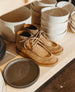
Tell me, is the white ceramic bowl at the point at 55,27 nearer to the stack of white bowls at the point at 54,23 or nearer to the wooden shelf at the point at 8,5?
the stack of white bowls at the point at 54,23

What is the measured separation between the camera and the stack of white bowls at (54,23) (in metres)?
0.78

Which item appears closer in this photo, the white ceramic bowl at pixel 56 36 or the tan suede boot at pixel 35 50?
the tan suede boot at pixel 35 50

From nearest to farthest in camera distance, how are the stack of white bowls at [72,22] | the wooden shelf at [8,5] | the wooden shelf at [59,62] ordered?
the wooden shelf at [8,5] → the wooden shelf at [59,62] → the stack of white bowls at [72,22]

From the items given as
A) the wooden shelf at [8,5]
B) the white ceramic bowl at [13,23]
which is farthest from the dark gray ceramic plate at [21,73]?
the wooden shelf at [8,5]

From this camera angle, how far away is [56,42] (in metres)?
0.86

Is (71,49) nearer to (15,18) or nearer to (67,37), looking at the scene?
(67,37)

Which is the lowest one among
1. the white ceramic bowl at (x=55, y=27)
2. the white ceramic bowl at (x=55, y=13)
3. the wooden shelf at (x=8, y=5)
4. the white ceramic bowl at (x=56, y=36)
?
the white ceramic bowl at (x=56, y=36)

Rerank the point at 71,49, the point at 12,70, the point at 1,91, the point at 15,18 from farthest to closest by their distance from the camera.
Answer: the point at 15,18 < the point at 71,49 < the point at 12,70 < the point at 1,91

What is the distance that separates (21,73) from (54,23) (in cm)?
28

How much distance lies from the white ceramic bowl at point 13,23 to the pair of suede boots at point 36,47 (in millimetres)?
44

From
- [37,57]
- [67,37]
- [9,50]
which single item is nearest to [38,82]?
[37,57]

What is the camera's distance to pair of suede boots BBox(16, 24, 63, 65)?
0.72 m

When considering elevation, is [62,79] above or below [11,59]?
below

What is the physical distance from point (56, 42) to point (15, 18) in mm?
279
